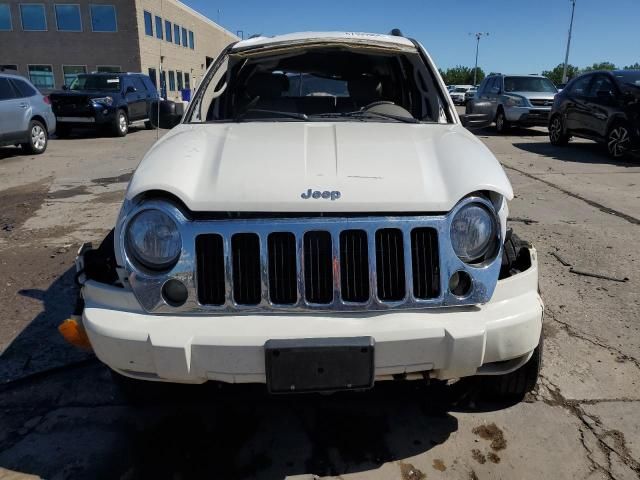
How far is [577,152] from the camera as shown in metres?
12.1

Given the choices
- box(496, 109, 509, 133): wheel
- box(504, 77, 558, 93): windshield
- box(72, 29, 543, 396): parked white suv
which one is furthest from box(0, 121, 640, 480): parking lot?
box(504, 77, 558, 93): windshield

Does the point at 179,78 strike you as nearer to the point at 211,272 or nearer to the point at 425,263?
the point at 211,272

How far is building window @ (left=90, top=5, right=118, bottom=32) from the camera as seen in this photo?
33.4 m

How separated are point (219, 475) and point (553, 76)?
296 feet

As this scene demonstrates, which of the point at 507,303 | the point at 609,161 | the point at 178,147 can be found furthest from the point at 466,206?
the point at 609,161

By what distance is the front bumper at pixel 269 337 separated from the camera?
1.98 meters

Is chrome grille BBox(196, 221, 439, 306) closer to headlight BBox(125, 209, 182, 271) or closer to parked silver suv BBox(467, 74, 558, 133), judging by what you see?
headlight BBox(125, 209, 182, 271)

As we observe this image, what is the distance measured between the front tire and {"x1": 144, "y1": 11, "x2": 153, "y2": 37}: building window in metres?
25.6

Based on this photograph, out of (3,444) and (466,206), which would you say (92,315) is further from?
(466,206)

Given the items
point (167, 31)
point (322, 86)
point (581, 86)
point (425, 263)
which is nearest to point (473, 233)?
point (425, 263)

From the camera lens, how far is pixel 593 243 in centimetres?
534

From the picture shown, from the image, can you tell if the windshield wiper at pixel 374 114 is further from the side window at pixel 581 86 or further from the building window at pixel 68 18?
the building window at pixel 68 18

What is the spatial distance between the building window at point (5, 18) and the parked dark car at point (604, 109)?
1340 inches

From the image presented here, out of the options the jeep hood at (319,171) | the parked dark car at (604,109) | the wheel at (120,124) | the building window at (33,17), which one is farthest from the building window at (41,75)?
the jeep hood at (319,171)
